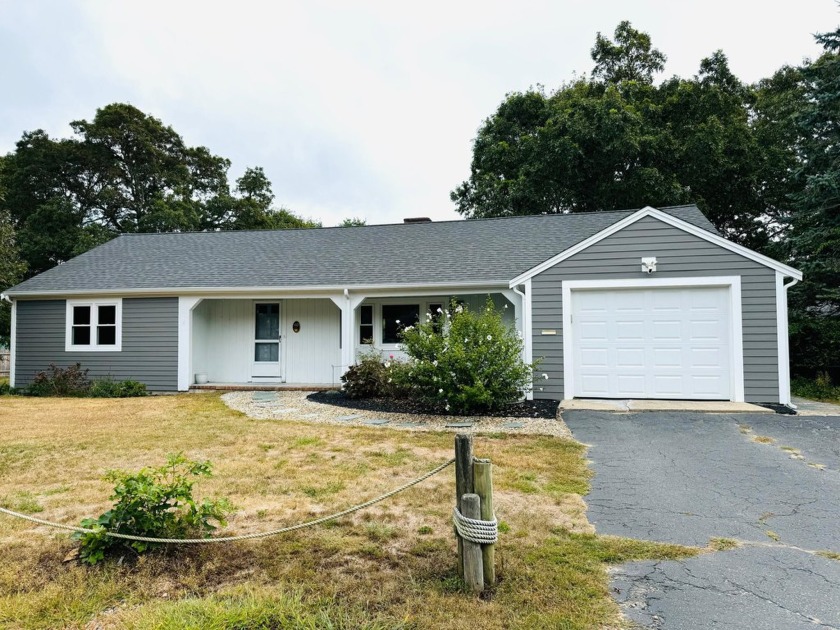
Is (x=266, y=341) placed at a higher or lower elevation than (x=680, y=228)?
lower

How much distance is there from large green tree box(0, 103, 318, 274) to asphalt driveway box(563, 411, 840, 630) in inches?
987

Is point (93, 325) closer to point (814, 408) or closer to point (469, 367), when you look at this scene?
point (469, 367)

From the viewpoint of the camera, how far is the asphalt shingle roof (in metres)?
11.7

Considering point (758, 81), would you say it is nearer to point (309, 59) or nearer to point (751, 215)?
point (751, 215)

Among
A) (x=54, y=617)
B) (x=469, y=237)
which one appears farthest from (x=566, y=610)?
(x=469, y=237)

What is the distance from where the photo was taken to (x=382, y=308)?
Result: 1256 centimetres

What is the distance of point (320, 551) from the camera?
3148mm

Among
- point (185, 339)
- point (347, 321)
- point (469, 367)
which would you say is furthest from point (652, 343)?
point (185, 339)

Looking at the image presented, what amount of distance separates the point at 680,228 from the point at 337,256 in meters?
8.10

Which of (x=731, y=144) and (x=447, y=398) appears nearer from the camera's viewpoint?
(x=447, y=398)

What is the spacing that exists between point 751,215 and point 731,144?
3136 mm

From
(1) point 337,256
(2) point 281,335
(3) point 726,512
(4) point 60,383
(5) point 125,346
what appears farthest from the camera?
(1) point 337,256

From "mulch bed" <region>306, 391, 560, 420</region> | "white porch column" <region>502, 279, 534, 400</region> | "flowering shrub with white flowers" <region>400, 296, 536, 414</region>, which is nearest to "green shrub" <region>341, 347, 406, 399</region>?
"mulch bed" <region>306, 391, 560, 420</region>

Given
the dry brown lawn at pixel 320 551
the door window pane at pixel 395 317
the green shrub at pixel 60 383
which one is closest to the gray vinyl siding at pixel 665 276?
the dry brown lawn at pixel 320 551
